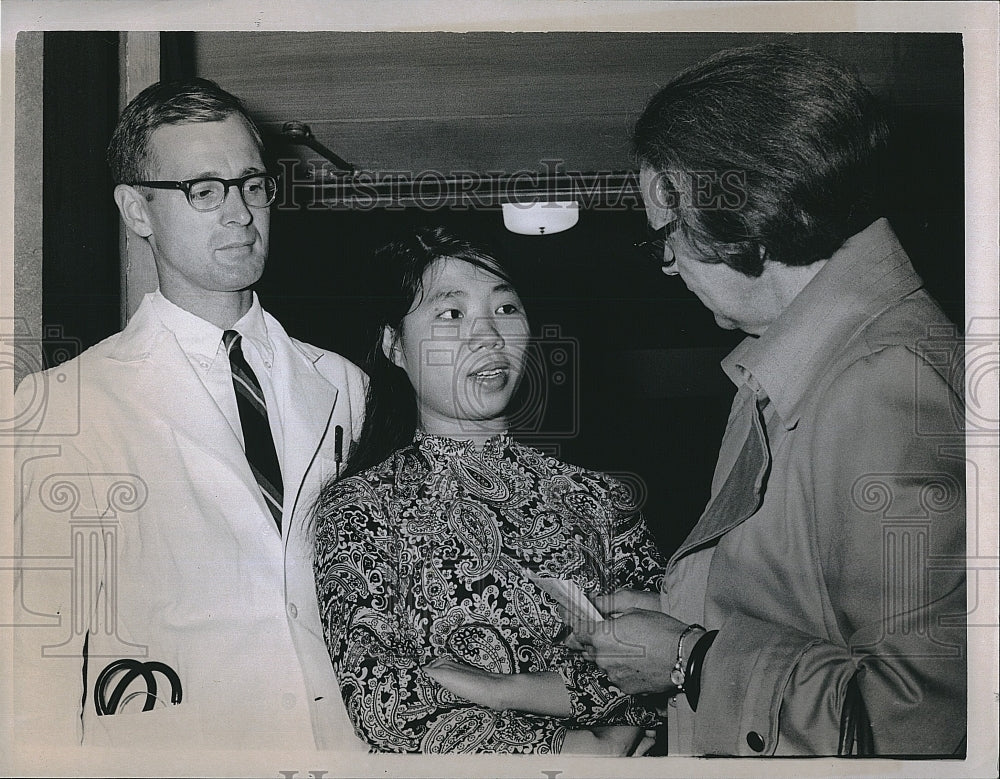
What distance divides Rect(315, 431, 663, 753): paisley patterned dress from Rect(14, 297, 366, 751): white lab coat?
7 cm

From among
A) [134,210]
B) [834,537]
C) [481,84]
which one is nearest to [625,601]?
[834,537]

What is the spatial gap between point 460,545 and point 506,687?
0.89 ft

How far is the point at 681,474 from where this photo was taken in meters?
1.76

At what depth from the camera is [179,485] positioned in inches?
69.6

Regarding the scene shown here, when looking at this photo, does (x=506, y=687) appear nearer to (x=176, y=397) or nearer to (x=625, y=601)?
(x=625, y=601)

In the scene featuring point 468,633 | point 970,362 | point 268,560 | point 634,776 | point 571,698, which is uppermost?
point 970,362

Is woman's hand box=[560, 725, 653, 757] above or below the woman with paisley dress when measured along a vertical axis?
below

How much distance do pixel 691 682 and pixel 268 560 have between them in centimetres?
82

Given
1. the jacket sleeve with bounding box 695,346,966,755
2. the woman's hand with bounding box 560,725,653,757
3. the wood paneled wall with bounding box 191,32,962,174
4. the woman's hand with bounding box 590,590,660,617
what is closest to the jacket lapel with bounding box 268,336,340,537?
the wood paneled wall with bounding box 191,32,962,174

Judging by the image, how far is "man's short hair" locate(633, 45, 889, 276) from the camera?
1752 mm

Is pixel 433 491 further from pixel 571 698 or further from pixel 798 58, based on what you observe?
pixel 798 58

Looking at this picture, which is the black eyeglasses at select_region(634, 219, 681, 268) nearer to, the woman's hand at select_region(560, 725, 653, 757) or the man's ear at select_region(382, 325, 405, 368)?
the man's ear at select_region(382, 325, 405, 368)

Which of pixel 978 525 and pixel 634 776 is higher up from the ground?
pixel 978 525

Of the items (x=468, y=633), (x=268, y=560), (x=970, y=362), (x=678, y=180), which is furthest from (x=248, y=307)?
(x=970, y=362)
